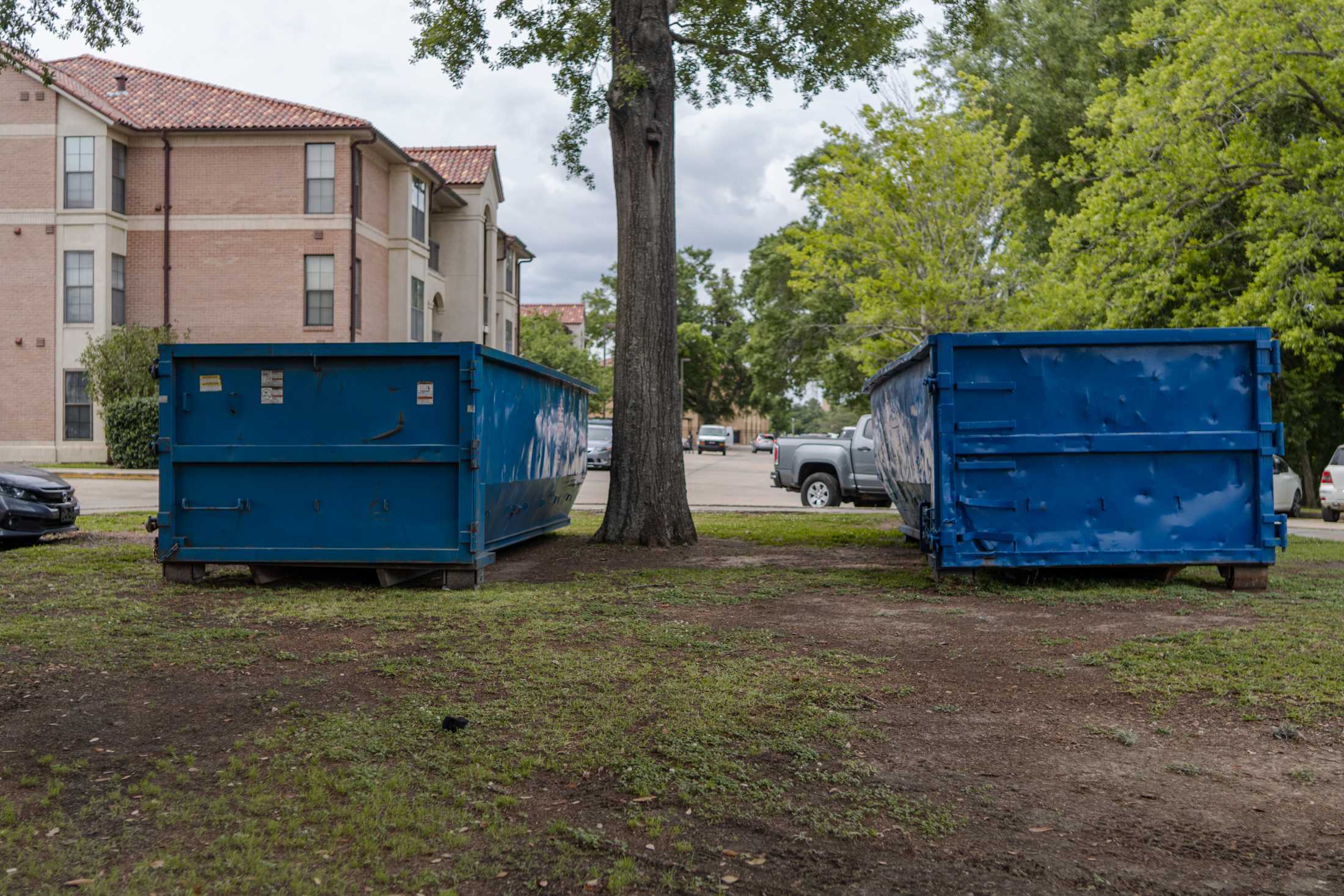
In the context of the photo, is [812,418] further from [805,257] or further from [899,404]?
[899,404]

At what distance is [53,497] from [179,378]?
189 inches

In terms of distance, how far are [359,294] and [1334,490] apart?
80.8 feet

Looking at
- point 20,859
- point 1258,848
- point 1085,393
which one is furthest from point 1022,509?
point 20,859

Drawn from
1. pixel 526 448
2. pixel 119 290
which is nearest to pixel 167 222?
pixel 119 290

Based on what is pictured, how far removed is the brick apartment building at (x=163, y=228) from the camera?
1210 inches

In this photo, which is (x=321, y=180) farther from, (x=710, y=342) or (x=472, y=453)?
(x=710, y=342)

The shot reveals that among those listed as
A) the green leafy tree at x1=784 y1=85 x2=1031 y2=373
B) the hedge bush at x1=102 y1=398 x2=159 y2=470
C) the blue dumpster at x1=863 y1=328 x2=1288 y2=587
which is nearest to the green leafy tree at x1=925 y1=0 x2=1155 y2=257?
the green leafy tree at x1=784 y1=85 x2=1031 y2=373

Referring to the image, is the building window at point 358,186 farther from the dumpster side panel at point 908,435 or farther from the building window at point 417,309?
the dumpster side panel at point 908,435

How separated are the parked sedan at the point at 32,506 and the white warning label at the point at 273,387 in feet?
16.7

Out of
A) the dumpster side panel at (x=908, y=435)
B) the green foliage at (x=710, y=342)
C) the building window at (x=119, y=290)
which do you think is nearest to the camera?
the dumpster side panel at (x=908, y=435)

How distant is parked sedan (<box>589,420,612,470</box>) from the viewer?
118ft

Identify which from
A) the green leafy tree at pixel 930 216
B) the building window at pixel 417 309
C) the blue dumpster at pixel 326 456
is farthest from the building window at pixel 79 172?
the blue dumpster at pixel 326 456

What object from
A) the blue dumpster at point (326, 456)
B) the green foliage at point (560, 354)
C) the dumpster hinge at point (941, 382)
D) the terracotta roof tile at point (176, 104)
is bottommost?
the blue dumpster at point (326, 456)

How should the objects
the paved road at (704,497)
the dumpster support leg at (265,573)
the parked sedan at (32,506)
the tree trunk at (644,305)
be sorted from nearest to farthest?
the dumpster support leg at (265,573) < the parked sedan at (32,506) < the tree trunk at (644,305) < the paved road at (704,497)
